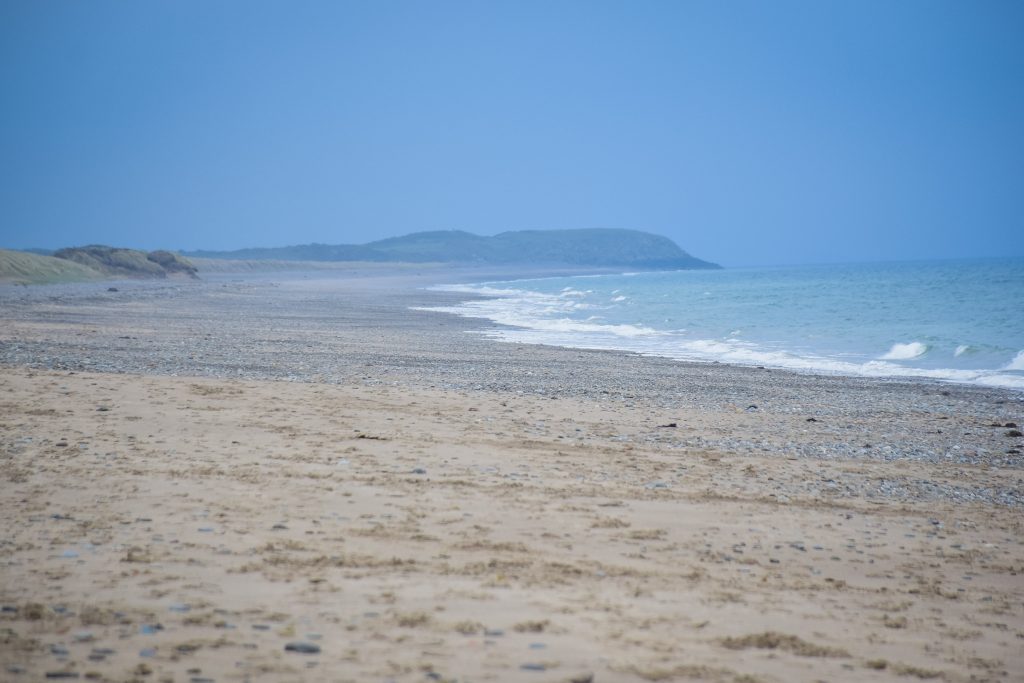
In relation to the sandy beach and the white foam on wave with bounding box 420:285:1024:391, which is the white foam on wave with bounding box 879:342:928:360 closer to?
the white foam on wave with bounding box 420:285:1024:391

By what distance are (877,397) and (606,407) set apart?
574 cm

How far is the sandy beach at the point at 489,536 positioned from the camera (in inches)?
157

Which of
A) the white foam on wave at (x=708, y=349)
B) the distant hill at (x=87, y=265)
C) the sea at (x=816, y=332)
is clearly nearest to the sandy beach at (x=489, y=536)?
the white foam on wave at (x=708, y=349)

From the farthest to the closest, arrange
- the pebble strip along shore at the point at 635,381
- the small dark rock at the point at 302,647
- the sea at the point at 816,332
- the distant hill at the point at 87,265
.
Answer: the distant hill at the point at 87,265, the sea at the point at 816,332, the pebble strip along shore at the point at 635,381, the small dark rock at the point at 302,647

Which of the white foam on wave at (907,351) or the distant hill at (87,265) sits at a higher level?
the distant hill at (87,265)

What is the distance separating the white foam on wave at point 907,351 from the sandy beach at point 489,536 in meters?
10.2

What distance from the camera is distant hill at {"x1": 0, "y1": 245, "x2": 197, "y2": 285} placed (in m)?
57.3

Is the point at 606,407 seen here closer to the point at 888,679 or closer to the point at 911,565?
the point at 911,565

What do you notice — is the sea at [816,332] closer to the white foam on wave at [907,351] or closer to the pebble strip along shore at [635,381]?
the white foam on wave at [907,351]

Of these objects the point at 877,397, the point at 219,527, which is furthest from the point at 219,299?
the point at 219,527

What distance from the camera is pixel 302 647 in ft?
12.7

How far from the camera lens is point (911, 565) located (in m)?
5.80

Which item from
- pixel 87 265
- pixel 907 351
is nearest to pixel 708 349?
pixel 907 351

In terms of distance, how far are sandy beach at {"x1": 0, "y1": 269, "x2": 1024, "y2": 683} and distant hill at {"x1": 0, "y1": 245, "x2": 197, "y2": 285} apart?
171 ft
